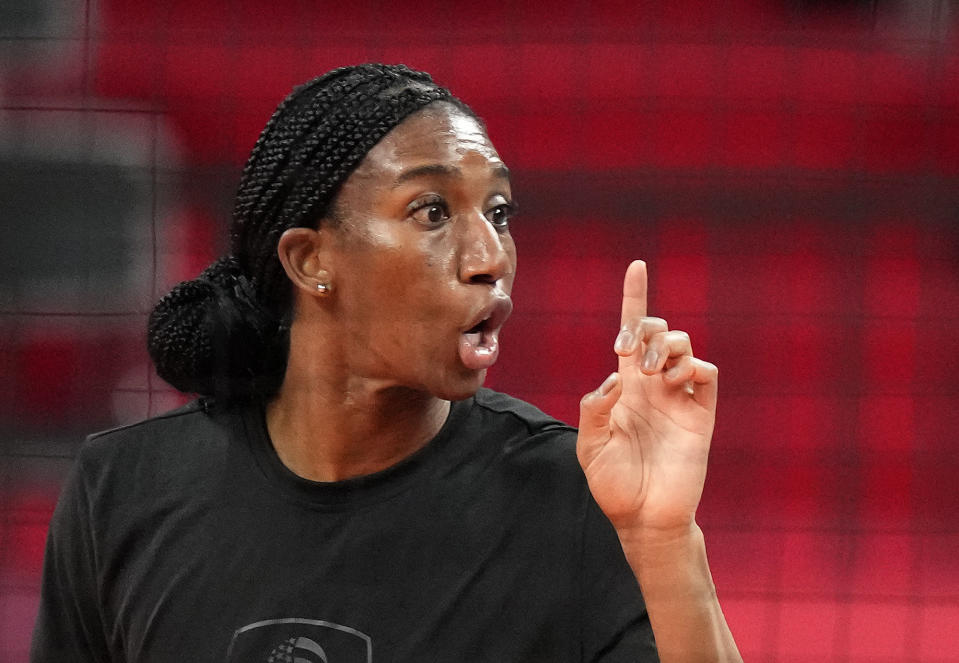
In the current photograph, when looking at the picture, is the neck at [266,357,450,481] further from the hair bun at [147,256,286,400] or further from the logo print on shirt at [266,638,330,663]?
the logo print on shirt at [266,638,330,663]

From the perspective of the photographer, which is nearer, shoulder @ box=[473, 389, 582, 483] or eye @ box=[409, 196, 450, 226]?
eye @ box=[409, 196, 450, 226]

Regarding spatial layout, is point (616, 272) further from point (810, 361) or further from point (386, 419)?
point (386, 419)

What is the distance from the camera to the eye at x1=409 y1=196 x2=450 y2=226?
1.67 m

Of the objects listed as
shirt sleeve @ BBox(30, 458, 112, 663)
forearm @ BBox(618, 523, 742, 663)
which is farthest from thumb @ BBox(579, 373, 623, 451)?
shirt sleeve @ BBox(30, 458, 112, 663)

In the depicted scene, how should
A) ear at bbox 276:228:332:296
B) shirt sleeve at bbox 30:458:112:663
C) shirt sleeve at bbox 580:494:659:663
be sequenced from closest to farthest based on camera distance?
shirt sleeve at bbox 580:494:659:663, ear at bbox 276:228:332:296, shirt sleeve at bbox 30:458:112:663

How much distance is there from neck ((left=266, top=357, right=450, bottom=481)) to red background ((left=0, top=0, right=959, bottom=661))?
0.39 m

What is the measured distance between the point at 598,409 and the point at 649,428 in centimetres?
10

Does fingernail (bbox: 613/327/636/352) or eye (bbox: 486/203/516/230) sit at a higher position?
eye (bbox: 486/203/516/230)

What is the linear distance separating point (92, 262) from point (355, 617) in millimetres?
811

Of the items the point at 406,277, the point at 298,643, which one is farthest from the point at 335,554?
the point at 406,277

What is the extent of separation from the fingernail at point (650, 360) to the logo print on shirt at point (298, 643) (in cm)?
59

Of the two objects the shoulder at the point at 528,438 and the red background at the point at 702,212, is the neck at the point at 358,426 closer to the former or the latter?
the shoulder at the point at 528,438

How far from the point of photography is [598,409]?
1.54 metres

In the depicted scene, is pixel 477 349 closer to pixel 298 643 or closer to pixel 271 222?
pixel 271 222
